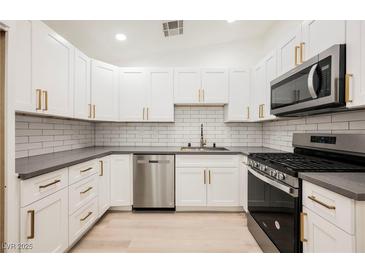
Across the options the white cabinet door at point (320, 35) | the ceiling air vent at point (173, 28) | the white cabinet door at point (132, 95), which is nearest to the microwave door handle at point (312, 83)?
the white cabinet door at point (320, 35)

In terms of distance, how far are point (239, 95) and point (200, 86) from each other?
0.62 m

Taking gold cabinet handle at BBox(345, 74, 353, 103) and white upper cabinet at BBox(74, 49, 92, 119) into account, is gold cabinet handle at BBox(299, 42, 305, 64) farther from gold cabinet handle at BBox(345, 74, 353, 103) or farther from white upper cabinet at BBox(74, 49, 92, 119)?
white upper cabinet at BBox(74, 49, 92, 119)

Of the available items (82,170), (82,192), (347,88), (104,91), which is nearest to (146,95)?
(104,91)

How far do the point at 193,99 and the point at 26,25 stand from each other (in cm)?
215

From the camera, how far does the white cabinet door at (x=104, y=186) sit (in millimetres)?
2641

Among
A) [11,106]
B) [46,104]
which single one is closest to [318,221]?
[11,106]

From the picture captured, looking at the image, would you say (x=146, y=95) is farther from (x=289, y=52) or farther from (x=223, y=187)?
(x=289, y=52)

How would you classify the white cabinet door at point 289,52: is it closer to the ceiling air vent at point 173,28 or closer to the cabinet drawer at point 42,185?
the ceiling air vent at point 173,28

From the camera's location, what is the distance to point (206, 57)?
3.57 meters

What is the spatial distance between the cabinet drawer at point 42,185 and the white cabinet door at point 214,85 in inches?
87.3

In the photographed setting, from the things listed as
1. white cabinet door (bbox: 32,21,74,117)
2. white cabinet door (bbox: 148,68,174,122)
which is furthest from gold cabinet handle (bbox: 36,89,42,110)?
white cabinet door (bbox: 148,68,174,122)

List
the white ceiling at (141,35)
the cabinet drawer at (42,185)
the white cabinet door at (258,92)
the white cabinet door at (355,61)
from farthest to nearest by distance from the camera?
1. the white cabinet door at (258,92)
2. the white ceiling at (141,35)
3. the cabinet drawer at (42,185)
4. the white cabinet door at (355,61)

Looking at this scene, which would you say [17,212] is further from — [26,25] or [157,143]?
[157,143]

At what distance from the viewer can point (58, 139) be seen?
2.66m
